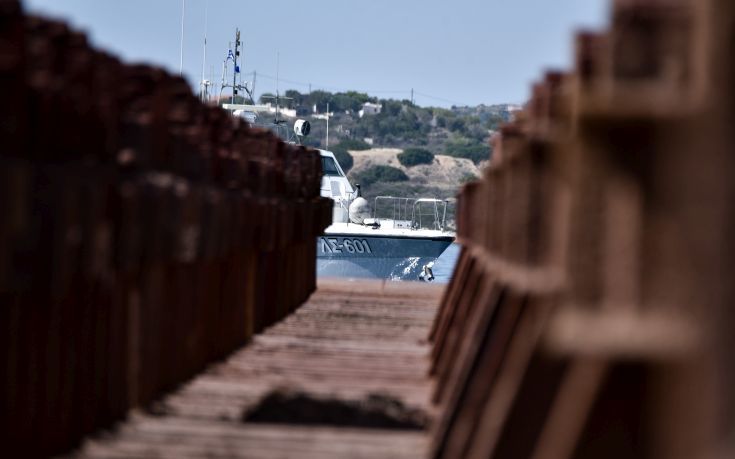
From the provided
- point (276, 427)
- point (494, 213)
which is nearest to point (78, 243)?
point (276, 427)

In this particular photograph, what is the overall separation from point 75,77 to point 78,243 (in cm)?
88

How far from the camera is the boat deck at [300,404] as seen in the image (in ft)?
26.2

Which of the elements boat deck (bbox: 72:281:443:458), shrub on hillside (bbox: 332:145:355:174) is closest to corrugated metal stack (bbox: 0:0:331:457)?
boat deck (bbox: 72:281:443:458)

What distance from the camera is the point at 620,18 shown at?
3385 mm

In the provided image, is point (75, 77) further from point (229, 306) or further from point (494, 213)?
point (229, 306)

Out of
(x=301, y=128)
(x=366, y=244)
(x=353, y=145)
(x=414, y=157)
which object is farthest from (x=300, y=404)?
(x=353, y=145)

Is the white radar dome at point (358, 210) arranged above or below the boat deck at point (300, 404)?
above

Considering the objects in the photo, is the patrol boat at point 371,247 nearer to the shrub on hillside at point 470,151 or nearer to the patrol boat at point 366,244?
the patrol boat at point 366,244

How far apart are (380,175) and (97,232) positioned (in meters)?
151

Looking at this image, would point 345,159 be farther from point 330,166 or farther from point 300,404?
point 300,404

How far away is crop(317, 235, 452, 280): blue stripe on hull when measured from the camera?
50531mm

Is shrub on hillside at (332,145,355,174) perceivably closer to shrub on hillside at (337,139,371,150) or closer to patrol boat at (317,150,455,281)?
shrub on hillside at (337,139,371,150)

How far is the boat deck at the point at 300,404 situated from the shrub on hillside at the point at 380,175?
139 meters

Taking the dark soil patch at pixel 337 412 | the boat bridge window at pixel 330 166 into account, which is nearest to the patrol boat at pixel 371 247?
the boat bridge window at pixel 330 166
